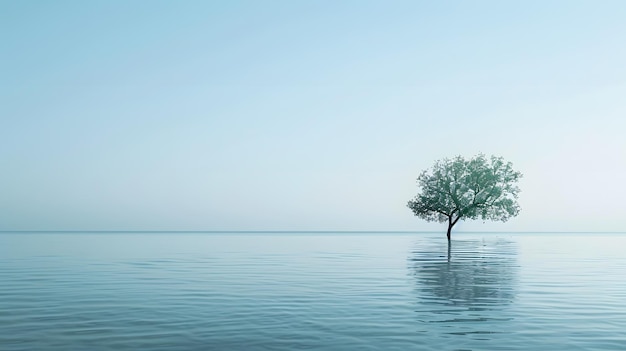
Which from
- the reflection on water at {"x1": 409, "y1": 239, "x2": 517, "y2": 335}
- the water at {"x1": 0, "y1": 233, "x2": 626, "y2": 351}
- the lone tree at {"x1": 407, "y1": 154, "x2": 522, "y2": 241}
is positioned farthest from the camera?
the lone tree at {"x1": 407, "y1": 154, "x2": 522, "y2": 241}

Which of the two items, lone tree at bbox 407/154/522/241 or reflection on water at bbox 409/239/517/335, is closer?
reflection on water at bbox 409/239/517/335

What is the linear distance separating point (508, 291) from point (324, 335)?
43.3ft

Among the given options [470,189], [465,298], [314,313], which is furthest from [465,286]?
[470,189]

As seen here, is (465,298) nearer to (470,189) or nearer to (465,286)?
(465,286)

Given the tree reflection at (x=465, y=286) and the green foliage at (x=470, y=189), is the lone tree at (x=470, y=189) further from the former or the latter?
the tree reflection at (x=465, y=286)

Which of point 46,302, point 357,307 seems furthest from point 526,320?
point 46,302

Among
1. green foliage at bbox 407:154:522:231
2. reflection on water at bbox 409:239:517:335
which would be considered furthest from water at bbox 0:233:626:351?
green foliage at bbox 407:154:522:231

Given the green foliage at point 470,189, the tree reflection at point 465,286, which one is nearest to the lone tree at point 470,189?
the green foliage at point 470,189

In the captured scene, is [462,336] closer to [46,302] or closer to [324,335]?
[324,335]

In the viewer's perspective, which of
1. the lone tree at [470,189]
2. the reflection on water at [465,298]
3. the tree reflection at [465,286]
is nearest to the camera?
the reflection on water at [465,298]

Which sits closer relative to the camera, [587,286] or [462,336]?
[462,336]

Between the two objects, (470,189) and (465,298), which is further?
(470,189)

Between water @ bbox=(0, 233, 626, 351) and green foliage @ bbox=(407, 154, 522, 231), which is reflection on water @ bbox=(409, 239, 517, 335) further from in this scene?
green foliage @ bbox=(407, 154, 522, 231)

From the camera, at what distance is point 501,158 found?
307 feet
